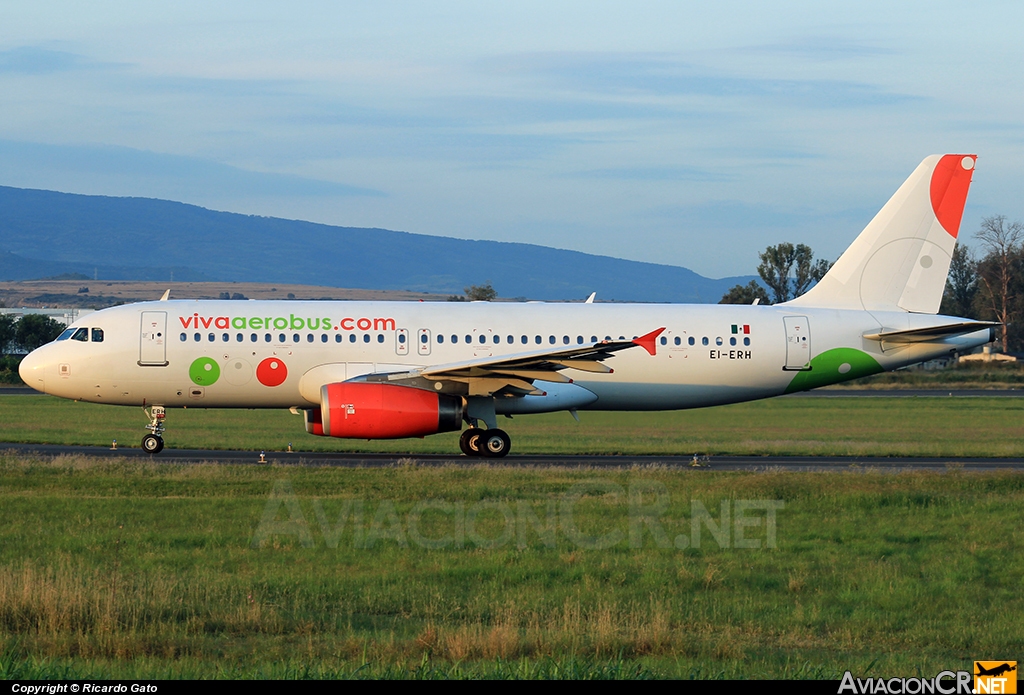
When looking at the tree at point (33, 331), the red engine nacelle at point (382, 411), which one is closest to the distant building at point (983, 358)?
the tree at point (33, 331)

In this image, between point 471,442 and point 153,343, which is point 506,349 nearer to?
point 471,442

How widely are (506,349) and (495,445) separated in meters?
2.89

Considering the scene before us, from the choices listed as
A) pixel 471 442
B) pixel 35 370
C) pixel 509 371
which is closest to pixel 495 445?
pixel 471 442

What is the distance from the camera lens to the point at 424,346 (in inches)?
1214

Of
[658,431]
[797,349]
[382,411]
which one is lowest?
[658,431]

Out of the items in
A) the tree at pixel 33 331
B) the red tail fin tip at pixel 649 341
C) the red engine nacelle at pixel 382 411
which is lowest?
the red engine nacelle at pixel 382 411

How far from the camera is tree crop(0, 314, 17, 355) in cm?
9225

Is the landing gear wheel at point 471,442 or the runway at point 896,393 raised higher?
the runway at point 896,393

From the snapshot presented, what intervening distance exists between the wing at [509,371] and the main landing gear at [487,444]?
108cm

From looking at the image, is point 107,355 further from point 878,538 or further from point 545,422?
point 878,538

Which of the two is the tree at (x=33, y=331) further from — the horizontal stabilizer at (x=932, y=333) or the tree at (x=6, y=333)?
the horizontal stabilizer at (x=932, y=333)

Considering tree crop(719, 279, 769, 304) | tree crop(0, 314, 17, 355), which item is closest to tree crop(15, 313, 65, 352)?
tree crop(0, 314, 17, 355)

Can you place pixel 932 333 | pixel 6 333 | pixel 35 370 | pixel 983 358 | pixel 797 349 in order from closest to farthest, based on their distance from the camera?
1. pixel 35 370
2. pixel 932 333
3. pixel 797 349
4. pixel 6 333
5. pixel 983 358

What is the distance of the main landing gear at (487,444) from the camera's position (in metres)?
29.7
